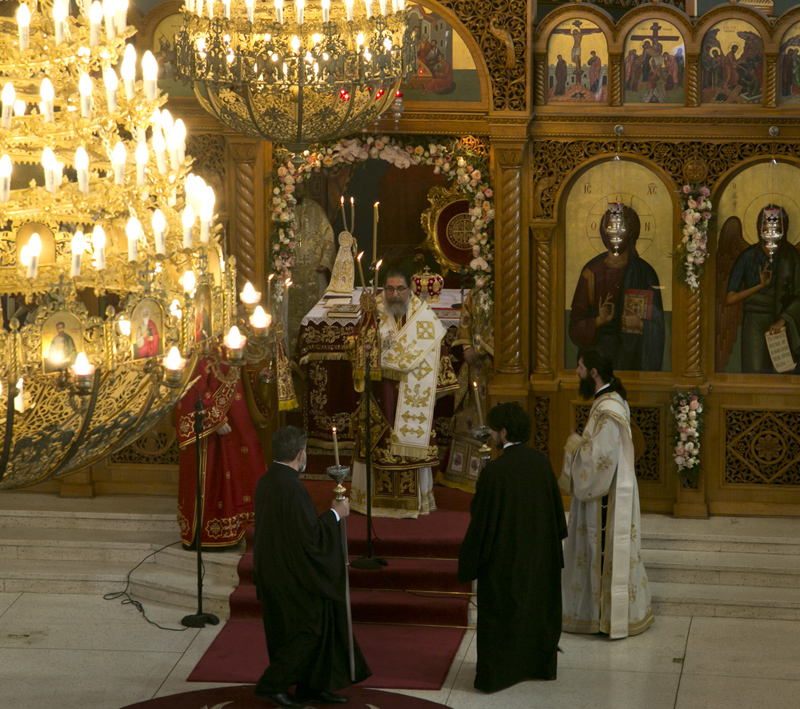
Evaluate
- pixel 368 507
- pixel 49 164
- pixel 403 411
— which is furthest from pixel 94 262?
pixel 403 411

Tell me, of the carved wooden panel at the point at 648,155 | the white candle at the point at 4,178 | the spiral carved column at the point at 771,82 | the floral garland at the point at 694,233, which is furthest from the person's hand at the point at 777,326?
the white candle at the point at 4,178

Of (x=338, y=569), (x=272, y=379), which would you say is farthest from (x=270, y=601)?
(x=272, y=379)

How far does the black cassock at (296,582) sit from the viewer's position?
7195 millimetres

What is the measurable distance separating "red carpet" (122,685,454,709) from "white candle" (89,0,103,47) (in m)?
4.79

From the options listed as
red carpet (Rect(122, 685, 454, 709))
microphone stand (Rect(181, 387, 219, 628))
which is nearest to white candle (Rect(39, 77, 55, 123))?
red carpet (Rect(122, 685, 454, 709))

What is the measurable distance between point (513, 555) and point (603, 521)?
1276mm

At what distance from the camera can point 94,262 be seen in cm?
381

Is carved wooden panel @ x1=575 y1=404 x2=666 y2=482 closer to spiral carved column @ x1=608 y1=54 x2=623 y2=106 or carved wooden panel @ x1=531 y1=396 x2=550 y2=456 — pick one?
carved wooden panel @ x1=531 y1=396 x2=550 y2=456

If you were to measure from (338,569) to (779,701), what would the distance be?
278cm

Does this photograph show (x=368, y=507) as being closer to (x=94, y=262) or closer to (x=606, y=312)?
(x=606, y=312)

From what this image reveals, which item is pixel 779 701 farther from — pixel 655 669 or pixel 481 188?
pixel 481 188

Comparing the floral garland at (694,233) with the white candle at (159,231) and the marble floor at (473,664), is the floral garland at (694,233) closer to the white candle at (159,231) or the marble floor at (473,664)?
the marble floor at (473,664)

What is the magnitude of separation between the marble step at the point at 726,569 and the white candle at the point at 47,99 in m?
6.81

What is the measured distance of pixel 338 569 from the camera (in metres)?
7.34
